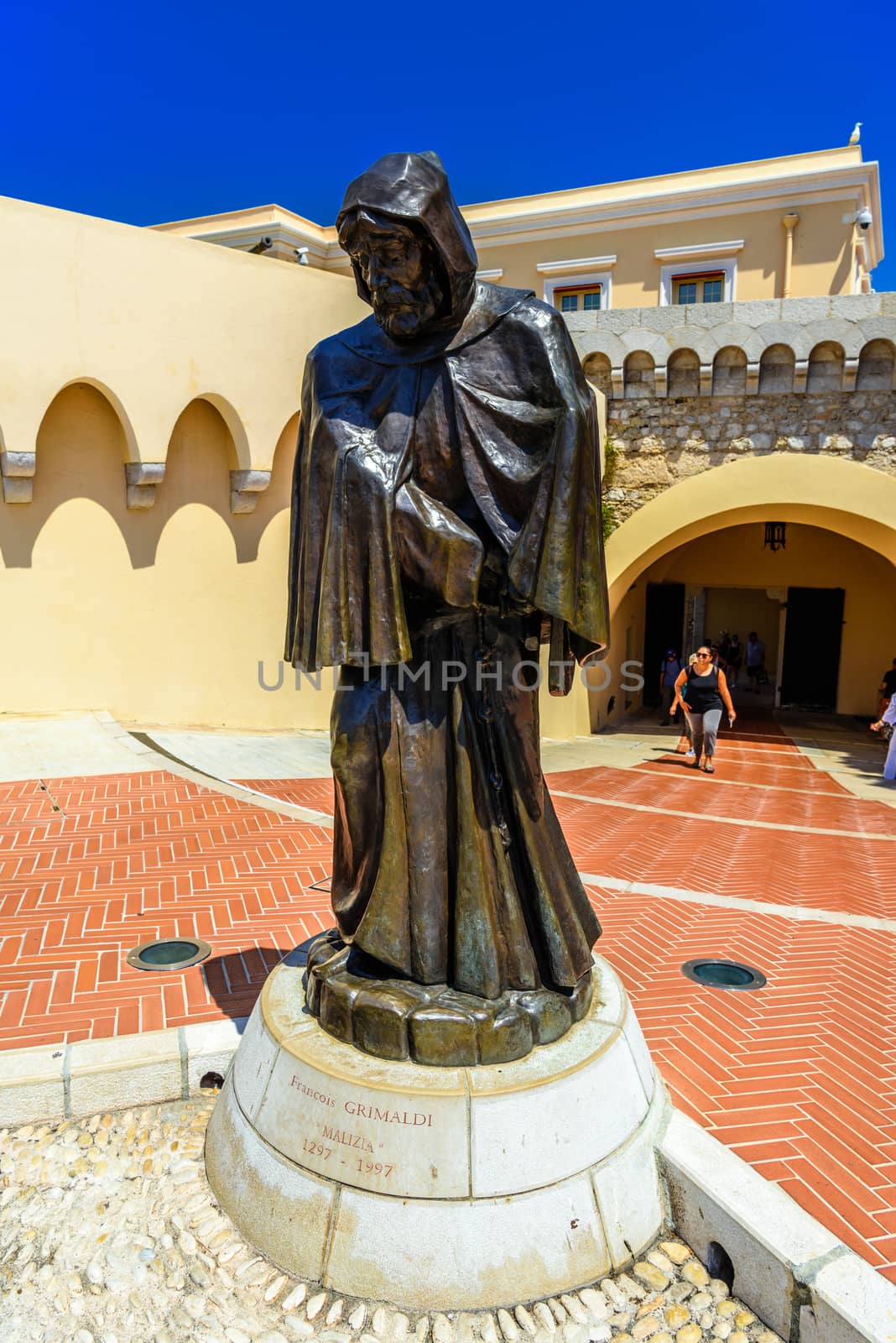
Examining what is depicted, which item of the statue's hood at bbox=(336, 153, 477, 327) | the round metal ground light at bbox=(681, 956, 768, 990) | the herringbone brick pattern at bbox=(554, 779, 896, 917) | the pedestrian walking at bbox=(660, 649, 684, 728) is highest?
the statue's hood at bbox=(336, 153, 477, 327)

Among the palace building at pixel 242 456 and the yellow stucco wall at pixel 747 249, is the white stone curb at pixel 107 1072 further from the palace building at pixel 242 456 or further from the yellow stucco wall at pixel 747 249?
the yellow stucco wall at pixel 747 249

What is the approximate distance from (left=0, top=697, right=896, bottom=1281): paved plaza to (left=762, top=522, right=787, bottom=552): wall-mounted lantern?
6.66 metres

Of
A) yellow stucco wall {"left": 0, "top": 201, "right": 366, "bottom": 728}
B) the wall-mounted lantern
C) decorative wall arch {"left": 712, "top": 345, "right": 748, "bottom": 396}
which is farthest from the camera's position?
the wall-mounted lantern

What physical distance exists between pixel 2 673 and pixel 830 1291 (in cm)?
1069

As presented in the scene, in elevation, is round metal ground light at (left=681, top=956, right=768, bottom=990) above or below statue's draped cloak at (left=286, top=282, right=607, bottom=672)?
below

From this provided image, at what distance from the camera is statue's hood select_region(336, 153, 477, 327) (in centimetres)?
260

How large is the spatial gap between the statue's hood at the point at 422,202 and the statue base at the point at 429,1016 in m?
2.26

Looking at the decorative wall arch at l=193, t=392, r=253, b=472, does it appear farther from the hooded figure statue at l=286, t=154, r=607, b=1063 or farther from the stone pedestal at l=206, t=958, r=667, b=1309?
the stone pedestal at l=206, t=958, r=667, b=1309

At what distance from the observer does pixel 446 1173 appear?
9.10 feet

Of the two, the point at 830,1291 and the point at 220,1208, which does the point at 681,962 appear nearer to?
the point at 830,1291

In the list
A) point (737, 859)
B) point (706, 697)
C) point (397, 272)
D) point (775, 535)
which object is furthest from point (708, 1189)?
point (775, 535)

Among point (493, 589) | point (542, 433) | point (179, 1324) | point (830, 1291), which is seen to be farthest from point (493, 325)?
point (179, 1324)

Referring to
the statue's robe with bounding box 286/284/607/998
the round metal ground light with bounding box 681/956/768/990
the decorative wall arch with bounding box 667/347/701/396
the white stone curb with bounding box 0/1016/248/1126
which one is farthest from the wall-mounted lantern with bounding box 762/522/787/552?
the white stone curb with bounding box 0/1016/248/1126

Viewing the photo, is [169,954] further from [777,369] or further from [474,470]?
[777,369]
